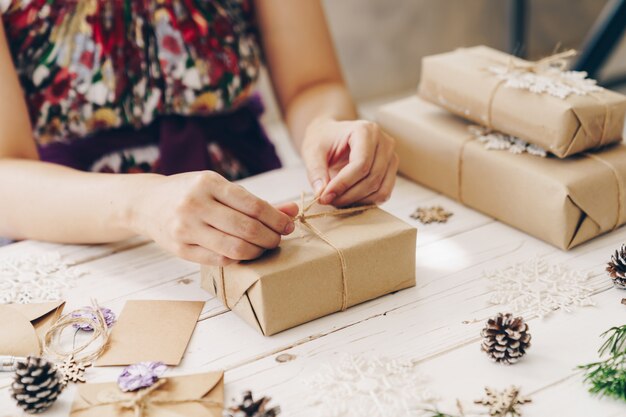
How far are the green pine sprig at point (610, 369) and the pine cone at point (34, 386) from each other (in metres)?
0.55

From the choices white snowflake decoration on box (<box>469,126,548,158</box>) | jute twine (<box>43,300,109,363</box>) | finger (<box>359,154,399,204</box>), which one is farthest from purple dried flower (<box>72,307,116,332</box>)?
white snowflake decoration on box (<box>469,126,548,158</box>)

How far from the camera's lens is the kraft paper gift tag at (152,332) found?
0.84 m

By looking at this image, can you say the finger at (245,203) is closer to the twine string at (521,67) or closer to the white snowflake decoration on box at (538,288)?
the white snowflake decoration on box at (538,288)

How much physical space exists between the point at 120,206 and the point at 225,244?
0.76ft

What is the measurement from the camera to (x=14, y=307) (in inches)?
36.8

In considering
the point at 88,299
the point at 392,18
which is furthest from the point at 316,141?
the point at 392,18

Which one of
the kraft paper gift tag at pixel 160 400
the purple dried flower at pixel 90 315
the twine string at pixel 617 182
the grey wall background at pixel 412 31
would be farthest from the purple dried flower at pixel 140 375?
the grey wall background at pixel 412 31

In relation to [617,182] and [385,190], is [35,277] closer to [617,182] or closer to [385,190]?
[385,190]

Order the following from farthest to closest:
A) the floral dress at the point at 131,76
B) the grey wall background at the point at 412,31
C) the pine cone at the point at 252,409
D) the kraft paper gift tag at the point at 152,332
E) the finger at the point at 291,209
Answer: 1. the grey wall background at the point at 412,31
2. the floral dress at the point at 131,76
3. the finger at the point at 291,209
4. the kraft paper gift tag at the point at 152,332
5. the pine cone at the point at 252,409

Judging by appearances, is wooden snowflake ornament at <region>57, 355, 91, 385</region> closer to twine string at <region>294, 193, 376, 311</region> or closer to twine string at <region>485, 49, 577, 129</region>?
twine string at <region>294, 193, 376, 311</region>

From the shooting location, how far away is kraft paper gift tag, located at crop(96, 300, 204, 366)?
836 millimetres

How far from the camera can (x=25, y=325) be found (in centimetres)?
89

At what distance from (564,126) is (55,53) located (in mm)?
831

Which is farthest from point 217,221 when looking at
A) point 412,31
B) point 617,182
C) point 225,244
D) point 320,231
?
point 412,31
